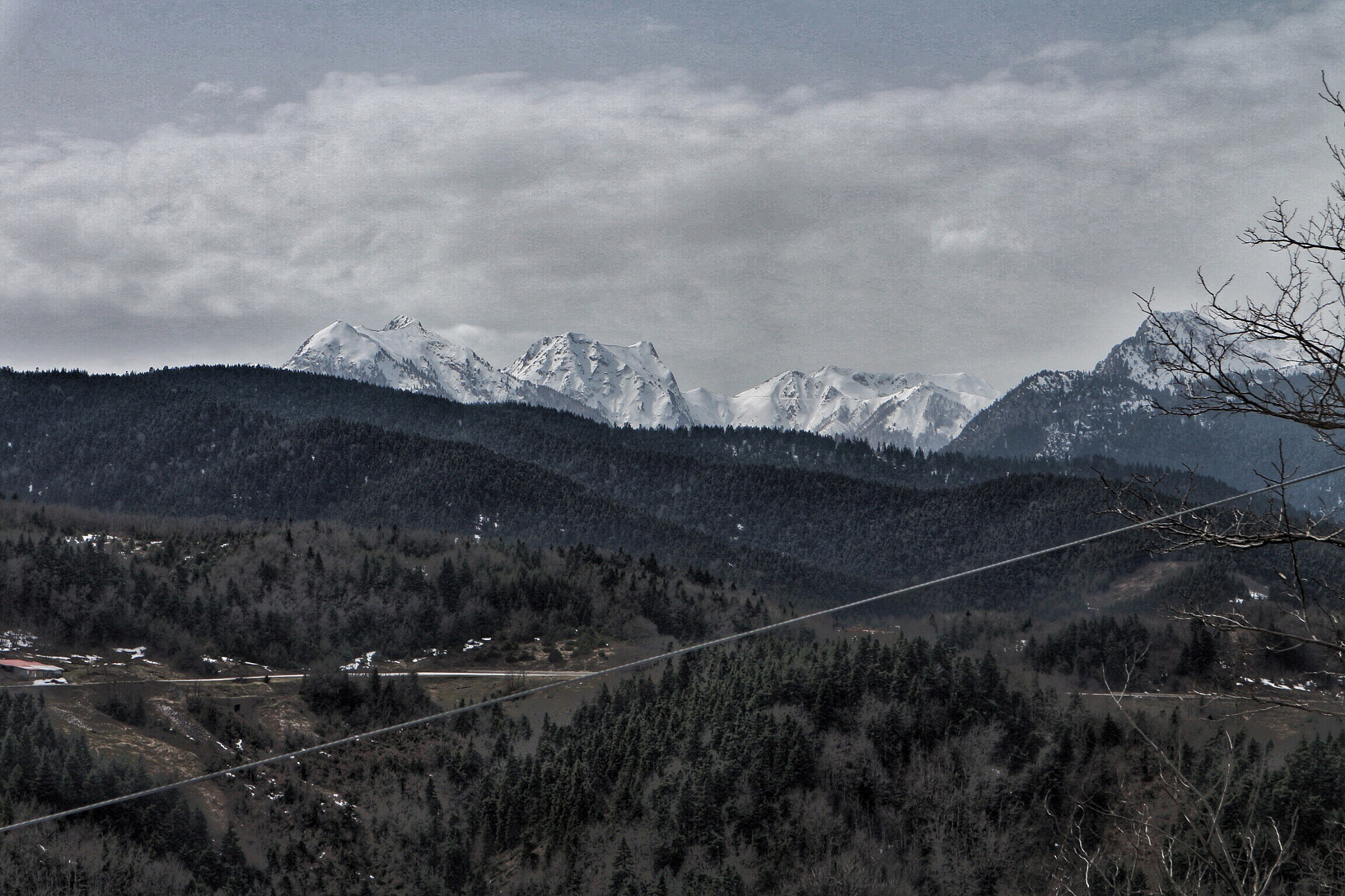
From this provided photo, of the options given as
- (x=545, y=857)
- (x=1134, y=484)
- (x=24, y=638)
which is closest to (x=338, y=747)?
(x=545, y=857)

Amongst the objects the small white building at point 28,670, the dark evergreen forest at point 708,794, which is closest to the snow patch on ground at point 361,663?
the dark evergreen forest at point 708,794

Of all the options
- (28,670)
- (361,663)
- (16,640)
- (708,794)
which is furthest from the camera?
(361,663)

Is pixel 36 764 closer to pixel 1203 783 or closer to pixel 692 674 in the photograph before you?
pixel 692 674

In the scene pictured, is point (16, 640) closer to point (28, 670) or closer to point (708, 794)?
point (28, 670)

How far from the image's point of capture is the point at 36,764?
360ft

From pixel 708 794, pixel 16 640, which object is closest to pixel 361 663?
pixel 16 640

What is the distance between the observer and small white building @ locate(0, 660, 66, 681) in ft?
477

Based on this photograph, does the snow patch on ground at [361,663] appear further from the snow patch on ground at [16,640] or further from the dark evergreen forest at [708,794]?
the snow patch on ground at [16,640]

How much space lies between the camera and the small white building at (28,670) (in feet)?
477

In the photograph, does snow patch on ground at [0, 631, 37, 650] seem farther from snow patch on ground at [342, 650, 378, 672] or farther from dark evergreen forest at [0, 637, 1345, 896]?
snow patch on ground at [342, 650, 378, 672]

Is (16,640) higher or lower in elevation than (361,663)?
higher

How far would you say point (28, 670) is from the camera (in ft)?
487

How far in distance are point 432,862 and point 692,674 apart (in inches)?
1829

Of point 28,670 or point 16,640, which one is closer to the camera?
point 28,670
